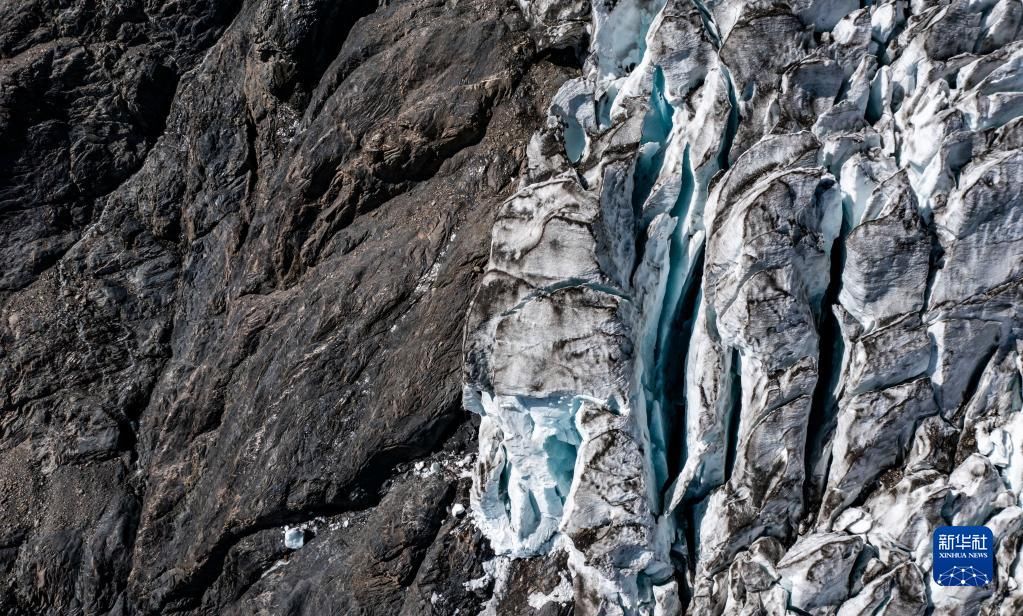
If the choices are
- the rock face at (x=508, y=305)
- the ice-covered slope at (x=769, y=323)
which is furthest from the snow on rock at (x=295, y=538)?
the ice-covered slope at (x=769, y=323)

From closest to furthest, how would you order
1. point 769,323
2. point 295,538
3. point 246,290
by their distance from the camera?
point 769,323 < point 295,538 < point 246,290

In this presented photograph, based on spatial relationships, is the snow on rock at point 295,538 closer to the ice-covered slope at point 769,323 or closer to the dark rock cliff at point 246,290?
the dark rock cliff at point 246,290

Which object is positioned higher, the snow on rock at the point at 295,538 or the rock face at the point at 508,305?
the rock face at the point at 508,305

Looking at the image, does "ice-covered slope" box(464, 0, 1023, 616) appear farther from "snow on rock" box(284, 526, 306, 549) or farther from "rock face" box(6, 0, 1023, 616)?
"snow on rock" box(284, 526, 306, 549)

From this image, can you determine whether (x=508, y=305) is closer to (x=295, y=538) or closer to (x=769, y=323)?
(x=769, y=323)

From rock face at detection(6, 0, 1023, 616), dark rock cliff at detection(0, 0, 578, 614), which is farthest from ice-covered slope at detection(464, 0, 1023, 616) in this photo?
dark rock cliff at detection(0, 0, 578, 614)

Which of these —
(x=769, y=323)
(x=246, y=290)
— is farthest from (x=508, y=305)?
(x=246, y=290)
